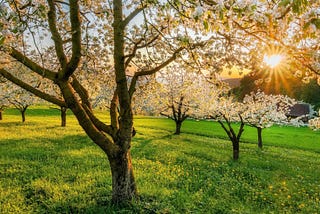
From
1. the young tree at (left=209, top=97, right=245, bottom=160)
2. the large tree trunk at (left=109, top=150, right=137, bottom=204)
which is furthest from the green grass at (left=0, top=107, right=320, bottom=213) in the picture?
the young tree at (left=209, top=97, right=245, bottom=160)

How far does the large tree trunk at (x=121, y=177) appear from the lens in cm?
824

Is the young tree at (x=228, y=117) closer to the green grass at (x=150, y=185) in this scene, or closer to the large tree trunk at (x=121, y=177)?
the green grass at (x=150, y=185)

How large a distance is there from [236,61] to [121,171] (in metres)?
4.30

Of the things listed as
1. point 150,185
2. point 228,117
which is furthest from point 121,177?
point 228,117

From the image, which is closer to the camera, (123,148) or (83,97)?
(123,148)

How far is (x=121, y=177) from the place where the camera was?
329 inches

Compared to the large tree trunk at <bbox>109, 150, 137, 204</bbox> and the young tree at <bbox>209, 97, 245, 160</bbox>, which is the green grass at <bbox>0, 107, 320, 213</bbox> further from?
the young tree at <bbox>209, 97, 245, 160</bbox>

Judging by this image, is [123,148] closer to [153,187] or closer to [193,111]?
[153,187]

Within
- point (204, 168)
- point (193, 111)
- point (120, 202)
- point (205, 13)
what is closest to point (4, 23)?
point (205, 13)

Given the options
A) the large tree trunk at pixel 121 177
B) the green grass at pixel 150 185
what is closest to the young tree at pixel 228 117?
the green grass at pixel 150 185

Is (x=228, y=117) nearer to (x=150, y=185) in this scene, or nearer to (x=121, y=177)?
(x=150, y=185)

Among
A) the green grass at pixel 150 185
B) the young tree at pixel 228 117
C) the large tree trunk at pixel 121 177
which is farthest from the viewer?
the young tree at pixel 228 117

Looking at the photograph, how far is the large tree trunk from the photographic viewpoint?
324 inches

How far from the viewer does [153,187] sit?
10820 millimetres
